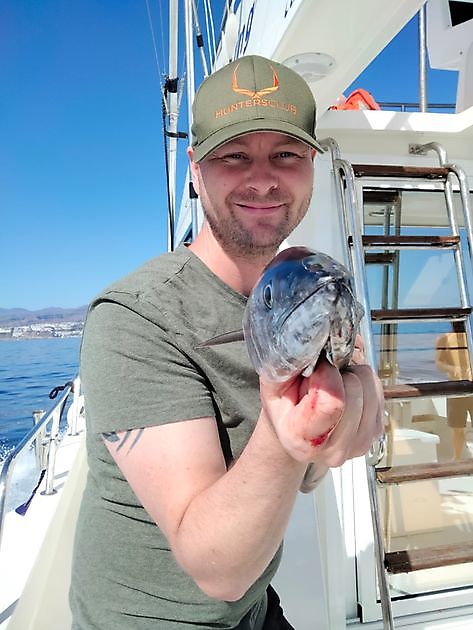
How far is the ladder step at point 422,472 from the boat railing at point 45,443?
5.34 ft

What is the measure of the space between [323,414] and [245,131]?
805mm

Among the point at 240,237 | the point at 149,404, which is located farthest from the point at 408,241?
the point at 149,404

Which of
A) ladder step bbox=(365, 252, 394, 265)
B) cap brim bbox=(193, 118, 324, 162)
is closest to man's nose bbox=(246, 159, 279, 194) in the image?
cap brim bbox=(193, 118, 324, 162)

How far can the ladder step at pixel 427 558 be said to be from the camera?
7.11 feet

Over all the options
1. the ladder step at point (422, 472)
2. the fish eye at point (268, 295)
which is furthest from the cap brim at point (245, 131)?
the ladder step at point (422, 472)

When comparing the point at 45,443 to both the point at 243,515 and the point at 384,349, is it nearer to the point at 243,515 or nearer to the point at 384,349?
the point at 384,349

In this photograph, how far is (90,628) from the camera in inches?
46.9

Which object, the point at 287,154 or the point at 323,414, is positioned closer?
the point at 323,414

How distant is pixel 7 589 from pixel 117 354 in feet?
5.97

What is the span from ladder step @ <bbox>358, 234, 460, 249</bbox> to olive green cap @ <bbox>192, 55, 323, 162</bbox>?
1195 mm

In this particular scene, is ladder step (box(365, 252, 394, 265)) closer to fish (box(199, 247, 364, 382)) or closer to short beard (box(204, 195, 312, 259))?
short beard (box(204, 195, 312, 259))

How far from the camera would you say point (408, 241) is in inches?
100

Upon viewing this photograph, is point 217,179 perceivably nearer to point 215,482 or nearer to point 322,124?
point 215,482

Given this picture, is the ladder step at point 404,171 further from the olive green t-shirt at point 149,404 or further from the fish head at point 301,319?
the fish head at point 301,319
